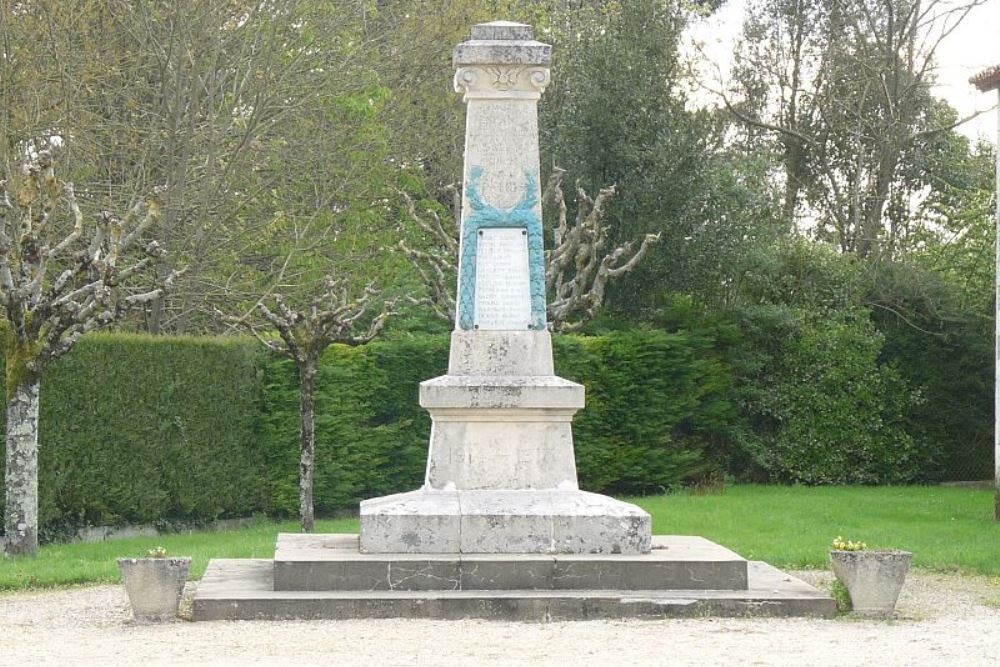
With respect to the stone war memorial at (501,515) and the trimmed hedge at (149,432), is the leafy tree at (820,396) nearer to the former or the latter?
the trimmed hedge at (149,432)

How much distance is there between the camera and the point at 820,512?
59.5 ft

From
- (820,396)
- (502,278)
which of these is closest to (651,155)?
(820,396)

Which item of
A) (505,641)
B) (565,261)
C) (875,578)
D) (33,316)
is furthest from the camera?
(565,261)

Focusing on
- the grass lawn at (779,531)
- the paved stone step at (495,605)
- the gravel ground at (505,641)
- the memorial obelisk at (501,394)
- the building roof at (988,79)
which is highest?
the building roof at (988,79)

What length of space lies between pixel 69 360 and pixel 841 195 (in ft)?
60.9

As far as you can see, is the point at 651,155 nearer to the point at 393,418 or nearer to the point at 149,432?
the point at 393,418

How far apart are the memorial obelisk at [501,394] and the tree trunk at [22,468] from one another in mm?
4088

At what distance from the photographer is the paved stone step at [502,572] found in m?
10.2

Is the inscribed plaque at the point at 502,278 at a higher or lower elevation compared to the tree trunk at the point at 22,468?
higher

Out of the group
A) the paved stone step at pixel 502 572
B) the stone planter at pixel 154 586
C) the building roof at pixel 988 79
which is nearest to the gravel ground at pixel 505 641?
the stone planter at pixel 154 586

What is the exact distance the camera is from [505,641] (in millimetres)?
9062

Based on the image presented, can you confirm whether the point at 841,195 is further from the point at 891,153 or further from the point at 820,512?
the point at 820,512

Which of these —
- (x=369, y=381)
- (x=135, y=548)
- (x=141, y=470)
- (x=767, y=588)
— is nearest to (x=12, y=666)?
(x=767, y=588)

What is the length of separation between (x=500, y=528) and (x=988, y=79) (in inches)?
435
